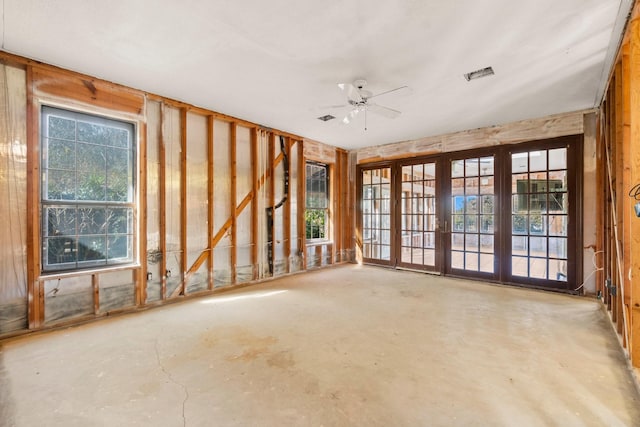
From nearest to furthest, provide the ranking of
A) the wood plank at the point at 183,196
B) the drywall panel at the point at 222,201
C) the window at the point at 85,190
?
the window at the point at 85,190
the wood plank at the point at 183,196
the drywall panel at the point at 222,201

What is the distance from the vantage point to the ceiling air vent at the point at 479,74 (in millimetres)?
3223

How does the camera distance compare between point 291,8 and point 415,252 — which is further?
point 415,252

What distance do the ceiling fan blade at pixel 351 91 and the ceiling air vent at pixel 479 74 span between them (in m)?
1.24

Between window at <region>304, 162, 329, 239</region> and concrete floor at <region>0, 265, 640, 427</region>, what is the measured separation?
2832mm

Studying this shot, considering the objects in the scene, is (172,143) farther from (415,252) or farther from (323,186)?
(415,252)

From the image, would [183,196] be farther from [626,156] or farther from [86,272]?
[626,156]

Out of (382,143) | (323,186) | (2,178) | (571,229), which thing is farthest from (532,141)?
(2,178)

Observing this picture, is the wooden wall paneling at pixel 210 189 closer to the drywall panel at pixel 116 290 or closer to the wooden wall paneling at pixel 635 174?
the drywall panel at pixel 116 290

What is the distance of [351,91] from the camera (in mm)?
3248

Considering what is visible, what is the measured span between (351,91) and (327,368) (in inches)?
109

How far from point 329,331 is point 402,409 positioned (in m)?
1.29

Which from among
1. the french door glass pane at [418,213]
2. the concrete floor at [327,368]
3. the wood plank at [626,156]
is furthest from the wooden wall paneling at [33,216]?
the french door glass pane at [418,213]

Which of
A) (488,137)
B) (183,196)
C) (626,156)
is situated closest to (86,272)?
(183,196)

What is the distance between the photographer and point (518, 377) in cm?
218
